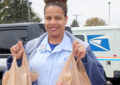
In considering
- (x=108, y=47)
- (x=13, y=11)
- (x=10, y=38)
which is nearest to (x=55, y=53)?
(x=10, y=38)

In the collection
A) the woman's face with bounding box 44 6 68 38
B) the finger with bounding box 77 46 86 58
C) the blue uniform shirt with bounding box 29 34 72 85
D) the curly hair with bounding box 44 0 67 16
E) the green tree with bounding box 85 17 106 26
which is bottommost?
the green tree with bounding box 85 17 106 26

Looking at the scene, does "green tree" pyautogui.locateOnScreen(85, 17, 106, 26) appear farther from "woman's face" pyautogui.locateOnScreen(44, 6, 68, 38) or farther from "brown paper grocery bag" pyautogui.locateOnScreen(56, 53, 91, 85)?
"brown paper grocery bag" pyautogui.locateOnScreen(56, 53, 91, 85)

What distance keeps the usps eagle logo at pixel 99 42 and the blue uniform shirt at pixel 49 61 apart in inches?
232

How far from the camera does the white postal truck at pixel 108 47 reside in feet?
24.7

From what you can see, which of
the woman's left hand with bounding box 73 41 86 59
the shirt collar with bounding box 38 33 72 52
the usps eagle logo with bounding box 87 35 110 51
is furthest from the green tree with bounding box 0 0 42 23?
the woman's left hand with bounding box 73 41 86 59

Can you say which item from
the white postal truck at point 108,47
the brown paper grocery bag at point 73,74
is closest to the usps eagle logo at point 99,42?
the white postal truck at point 108,47

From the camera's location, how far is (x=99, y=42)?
775 cm

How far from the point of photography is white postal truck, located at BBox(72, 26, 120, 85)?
7534 mm

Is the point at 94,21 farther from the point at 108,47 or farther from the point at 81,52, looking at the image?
the point at 81,52

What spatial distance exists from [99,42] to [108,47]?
35 centimetres

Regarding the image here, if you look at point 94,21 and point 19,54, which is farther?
point 94,21

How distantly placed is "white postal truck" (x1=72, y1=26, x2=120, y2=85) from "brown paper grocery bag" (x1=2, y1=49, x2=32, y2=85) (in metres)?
5.85

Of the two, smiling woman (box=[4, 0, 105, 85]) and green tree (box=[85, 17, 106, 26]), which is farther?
green tree (box=[85, 17, 106, 26])

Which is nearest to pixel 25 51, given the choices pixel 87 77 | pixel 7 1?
pixel 87 77
